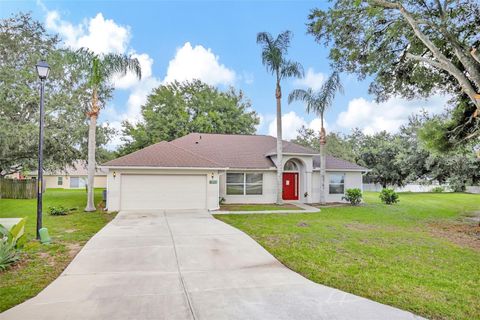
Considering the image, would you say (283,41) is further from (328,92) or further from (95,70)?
(95,70)

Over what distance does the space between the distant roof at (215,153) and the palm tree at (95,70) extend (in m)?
1.73

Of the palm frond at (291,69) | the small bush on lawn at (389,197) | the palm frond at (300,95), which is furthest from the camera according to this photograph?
the small bush on lawn at (389,197)

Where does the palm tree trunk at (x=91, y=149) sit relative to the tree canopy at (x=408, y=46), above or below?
below

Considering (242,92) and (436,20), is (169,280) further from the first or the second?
(242,92)

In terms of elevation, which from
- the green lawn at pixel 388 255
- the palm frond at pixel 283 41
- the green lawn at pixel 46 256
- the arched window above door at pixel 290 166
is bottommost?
the green lawn at pixel 388 255

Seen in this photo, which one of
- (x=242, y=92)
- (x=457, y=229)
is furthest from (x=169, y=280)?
(x=242, y=92)

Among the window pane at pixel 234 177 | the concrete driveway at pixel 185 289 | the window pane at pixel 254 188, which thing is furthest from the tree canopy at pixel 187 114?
the concrete driveway at pixel 185 289

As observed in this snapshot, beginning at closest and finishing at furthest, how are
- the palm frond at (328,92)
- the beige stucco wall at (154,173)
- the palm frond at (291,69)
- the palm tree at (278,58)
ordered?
1. the beige stucco wall at (154,173)
2. the palm tree at (278,58)
3. the palm frond at (291,69)
4. the palm frond at (328,92)

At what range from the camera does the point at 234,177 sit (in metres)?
18.8

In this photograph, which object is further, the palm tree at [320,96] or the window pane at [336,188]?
the window pane at [336,188]

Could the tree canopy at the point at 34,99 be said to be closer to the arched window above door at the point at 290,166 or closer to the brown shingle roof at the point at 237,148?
the brown shingle roof at the point at 237,148

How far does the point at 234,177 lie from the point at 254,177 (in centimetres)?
126

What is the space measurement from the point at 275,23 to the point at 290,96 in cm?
429

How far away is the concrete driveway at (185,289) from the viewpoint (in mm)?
4070
